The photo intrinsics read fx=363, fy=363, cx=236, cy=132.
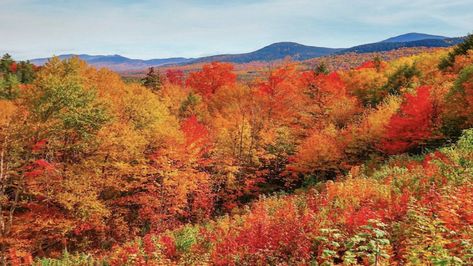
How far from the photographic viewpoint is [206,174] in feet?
104

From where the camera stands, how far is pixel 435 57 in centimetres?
5519

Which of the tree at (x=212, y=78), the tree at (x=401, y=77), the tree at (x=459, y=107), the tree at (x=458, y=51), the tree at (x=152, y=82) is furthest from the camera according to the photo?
the tree at (x=212, y=78)

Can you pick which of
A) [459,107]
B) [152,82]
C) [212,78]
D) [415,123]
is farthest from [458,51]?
[152,82]

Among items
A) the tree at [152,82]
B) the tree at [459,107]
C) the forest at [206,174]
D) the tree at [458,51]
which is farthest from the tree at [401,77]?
the tree at [152,82]

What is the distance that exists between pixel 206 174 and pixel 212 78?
43524 mm

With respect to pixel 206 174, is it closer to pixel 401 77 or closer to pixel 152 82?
pixel 401 77

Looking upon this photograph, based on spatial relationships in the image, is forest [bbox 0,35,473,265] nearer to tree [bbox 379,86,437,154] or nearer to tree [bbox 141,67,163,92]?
tree [bbox 379,86,437,154]

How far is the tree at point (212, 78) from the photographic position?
71812 mm

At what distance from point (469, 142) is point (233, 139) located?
2236cm

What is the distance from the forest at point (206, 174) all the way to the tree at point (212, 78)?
29424 mm

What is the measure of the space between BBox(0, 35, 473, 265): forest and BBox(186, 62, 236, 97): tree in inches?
1158

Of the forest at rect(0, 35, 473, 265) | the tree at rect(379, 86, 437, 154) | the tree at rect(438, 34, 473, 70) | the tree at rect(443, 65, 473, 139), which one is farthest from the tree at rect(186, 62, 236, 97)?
the tree at rect(443, 65, 473, 139)

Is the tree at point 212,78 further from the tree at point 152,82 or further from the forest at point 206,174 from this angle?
the forest at point 206,174

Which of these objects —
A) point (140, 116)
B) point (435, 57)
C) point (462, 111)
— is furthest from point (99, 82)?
point (435, 57)
